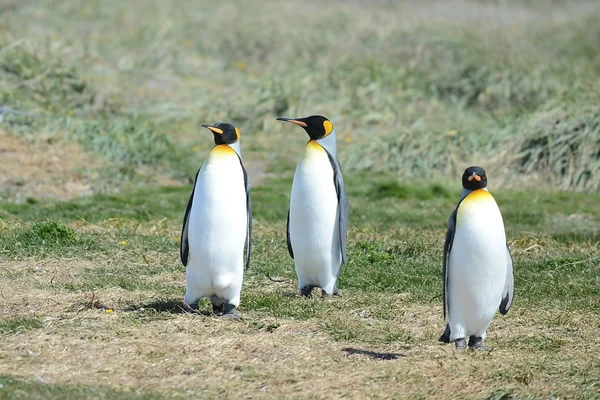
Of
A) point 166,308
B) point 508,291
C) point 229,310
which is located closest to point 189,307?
point 166,308

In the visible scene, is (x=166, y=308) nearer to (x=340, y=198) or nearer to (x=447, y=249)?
(x=340, y=198)

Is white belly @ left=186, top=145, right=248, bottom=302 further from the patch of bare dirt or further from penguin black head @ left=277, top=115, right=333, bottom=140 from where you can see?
the patch of bare dirt

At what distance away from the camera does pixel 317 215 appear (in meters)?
8.62

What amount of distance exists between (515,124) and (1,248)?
34.2 feet

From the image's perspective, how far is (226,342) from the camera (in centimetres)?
688

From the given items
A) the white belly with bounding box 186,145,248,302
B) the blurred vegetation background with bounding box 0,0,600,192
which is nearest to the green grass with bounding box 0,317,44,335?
the white belly with bounding box 186,145,248,302

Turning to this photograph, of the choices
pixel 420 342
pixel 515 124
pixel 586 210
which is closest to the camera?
pixel 420 342

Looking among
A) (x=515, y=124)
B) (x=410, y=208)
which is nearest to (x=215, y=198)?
(x=410, y=208)

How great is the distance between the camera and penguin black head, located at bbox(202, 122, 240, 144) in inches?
305

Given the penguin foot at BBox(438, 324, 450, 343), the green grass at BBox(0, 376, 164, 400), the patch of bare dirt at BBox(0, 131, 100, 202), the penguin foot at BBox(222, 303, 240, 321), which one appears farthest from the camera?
the patch of bare dirt at BBox(0, 131, 100, 202)

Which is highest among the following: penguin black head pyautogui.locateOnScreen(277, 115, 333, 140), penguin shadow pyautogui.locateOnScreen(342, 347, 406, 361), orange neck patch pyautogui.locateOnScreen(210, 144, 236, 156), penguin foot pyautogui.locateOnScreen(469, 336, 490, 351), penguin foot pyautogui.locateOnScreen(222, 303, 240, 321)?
penguin black head pyautogui.locateOnScreen(277, 115, 333, 140)

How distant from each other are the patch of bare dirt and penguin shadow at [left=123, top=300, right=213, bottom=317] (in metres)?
6.21

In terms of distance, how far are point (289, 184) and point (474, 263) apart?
28.2 feet

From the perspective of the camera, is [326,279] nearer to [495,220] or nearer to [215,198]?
[215,198]
